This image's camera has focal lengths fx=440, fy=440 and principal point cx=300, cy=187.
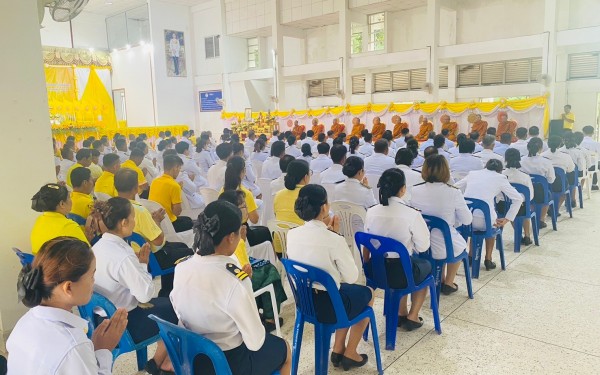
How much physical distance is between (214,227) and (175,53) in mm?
18542

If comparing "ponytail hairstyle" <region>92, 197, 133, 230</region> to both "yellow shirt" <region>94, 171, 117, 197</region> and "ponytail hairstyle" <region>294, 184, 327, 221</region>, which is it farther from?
"yellow shirt" <region>94, 171, 117, 197</region>

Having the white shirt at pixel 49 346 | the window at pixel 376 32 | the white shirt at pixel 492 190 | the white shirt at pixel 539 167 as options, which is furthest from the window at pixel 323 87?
the white shirt at pixel 49 346

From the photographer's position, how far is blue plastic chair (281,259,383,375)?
7.59ft

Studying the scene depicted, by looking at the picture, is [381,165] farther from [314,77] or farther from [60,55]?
[60,55]

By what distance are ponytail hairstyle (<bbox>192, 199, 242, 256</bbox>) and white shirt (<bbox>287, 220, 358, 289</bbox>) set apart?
2.04 ft

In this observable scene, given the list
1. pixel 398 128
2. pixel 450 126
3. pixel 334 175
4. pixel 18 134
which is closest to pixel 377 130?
pixel 398 128

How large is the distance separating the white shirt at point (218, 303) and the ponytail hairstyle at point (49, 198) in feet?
4.44

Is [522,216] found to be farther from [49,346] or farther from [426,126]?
[426,126]

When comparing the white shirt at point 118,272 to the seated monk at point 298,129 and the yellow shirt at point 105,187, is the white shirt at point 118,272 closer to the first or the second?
the yellow shirt at point 105,187

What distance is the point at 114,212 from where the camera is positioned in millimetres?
2277

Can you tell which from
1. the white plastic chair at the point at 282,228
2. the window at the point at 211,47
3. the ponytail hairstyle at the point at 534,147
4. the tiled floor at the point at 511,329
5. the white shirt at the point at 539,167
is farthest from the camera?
the window at the point at 211,47

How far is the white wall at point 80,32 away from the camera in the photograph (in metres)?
18.6

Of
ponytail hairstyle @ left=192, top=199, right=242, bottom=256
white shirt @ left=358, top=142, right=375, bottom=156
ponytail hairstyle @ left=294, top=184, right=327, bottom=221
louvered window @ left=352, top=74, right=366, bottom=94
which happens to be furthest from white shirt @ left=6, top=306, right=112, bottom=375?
louvered window @ left=352, top=74, right=366, bottom=94

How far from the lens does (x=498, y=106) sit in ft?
32.3
